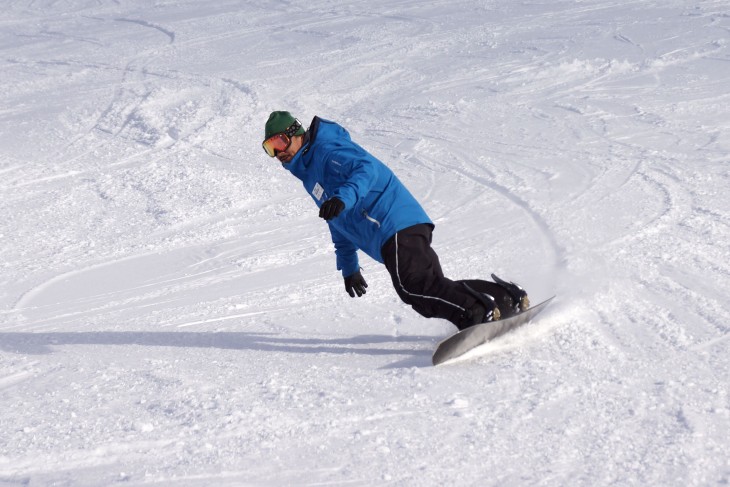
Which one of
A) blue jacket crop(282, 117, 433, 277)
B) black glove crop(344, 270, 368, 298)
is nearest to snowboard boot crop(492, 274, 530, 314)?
blue jacket crop(282, 117, 433, 277)

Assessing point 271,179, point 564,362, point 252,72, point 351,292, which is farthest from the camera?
point 252,72

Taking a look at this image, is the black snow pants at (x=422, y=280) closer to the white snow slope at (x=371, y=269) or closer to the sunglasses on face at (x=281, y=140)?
the white snow slope at (x=371, y=269)

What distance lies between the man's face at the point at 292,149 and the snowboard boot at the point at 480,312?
1.03m

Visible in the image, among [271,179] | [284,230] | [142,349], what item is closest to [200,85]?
[271,179]

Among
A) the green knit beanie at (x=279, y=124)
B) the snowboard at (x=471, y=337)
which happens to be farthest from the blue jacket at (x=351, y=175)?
the snowboard at (x=471, y=337)

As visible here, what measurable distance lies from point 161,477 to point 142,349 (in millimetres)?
1768

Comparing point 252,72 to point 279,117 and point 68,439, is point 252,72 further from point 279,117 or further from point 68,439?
point 68,439

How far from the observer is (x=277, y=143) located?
4301 mm

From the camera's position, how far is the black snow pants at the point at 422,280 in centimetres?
427

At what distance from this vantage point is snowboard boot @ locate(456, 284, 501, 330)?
14.2ft

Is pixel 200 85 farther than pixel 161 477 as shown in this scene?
Yes

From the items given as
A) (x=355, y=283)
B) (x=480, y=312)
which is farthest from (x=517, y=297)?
(x=355, y=283)

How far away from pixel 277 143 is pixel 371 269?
192cm

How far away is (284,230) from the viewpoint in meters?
7.27
